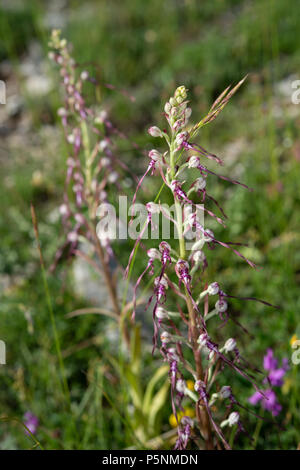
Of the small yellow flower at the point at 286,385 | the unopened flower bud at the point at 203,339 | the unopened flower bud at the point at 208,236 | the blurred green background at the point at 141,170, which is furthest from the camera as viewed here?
the blurred green background at the point at 141,170

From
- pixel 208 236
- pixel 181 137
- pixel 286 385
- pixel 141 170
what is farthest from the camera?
pixel 141 170

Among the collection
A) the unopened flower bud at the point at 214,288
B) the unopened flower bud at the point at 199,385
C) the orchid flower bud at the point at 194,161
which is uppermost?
the orchid flower bud at the point at 194,161

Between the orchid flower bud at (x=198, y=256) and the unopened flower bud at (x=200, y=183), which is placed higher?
the unopened flower bud at (x=200, y=183)

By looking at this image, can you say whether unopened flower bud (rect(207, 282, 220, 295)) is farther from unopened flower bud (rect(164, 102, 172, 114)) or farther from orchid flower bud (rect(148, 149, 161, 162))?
unopened flower bud (rect(164, 102, 172, 114))

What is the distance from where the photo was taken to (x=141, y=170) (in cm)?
517

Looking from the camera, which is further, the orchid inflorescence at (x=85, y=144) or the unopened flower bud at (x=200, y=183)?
the orchid inflorescence at (x=85, y=144)

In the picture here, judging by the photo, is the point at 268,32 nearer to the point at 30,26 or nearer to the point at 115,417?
the point at 30,26

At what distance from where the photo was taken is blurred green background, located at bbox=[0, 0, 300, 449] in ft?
9.25

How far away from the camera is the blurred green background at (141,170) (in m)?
2.82

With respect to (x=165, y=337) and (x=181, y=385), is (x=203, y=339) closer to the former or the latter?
(x=165, y=337)

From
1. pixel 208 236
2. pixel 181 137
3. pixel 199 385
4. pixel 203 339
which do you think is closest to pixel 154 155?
pixel 181 137

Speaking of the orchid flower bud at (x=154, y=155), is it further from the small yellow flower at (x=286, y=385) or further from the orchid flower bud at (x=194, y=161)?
the small yellow flower at (x=286, y=385)

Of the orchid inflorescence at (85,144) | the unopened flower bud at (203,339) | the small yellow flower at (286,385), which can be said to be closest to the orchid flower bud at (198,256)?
the unopened flower bud at (203,339)

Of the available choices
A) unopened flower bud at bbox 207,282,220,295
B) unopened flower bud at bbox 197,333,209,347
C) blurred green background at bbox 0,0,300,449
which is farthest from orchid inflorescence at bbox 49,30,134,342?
unopened flower bud at bbox 197,333,209,347
